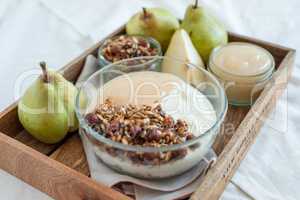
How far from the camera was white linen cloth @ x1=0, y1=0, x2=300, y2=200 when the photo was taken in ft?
1.50

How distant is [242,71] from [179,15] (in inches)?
11.9

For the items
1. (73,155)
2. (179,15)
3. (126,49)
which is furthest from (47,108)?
(179,15)

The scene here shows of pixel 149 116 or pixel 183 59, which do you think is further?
pixel 183 59

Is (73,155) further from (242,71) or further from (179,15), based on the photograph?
(179,15)

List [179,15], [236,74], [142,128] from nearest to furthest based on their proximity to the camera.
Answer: [142,128] < [236,74] < [179,15]

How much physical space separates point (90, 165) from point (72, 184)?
0.05 meters

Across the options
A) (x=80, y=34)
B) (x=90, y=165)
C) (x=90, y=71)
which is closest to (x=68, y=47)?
(x=80, y=34)

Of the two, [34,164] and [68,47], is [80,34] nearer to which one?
[68,47]

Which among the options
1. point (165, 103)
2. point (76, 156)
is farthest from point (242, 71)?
point (76, 156)

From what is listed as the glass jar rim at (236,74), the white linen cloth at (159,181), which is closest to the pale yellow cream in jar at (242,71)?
Answer: the glass jar rim at (236,74)

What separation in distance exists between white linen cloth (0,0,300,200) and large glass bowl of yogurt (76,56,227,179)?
0.08m

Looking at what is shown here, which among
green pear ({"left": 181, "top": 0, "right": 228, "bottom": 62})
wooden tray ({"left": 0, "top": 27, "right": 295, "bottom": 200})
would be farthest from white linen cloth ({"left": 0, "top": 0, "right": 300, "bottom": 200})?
green pear ({"left": 181, "top": 0, "right": 228, "bottom": 62})

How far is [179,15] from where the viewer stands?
31.6 inches

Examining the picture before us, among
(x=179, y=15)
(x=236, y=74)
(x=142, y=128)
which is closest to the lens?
(x=142, y=128)
